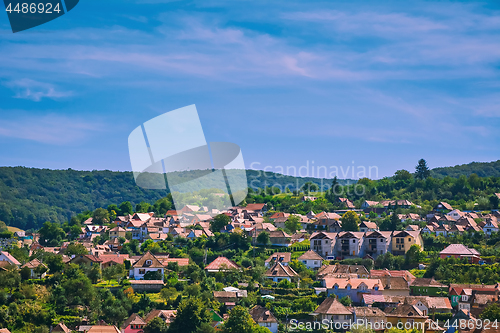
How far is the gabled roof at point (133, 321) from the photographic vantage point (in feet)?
97.4

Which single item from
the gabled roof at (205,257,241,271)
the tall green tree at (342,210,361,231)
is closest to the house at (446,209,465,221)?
the tall green tree at (342,210,361,231)

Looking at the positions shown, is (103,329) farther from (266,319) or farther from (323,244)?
(323,244)

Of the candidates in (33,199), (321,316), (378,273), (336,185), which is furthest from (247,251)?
(33,199)

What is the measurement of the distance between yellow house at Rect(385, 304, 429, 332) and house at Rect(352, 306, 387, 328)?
0.34 meters

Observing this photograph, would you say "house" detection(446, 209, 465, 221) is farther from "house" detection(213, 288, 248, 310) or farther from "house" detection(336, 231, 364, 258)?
"house" detection(213, 288, 248, 310)

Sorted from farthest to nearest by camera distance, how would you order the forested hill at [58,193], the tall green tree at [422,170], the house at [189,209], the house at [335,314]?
the forested hill at [58,193] → the tall green tree at [422,170] → the house at [189,209] → the house at [335,314]

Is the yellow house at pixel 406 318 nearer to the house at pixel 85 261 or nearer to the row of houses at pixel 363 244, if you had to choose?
the row of houses at pixel 363 244

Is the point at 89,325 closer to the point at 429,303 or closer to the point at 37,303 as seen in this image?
the point at 37,303

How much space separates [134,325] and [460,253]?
2141 centimetres

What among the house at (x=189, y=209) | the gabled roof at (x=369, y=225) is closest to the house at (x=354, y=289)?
the gabled roof at (x=369, y=225)

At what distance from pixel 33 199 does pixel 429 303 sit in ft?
355

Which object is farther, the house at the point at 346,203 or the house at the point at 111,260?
the house at the point at 346,203

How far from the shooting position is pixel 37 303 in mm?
30875

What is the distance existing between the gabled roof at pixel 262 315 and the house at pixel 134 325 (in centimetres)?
536
